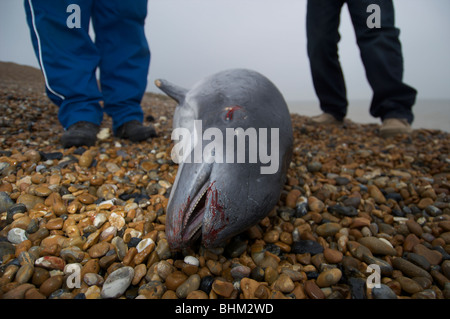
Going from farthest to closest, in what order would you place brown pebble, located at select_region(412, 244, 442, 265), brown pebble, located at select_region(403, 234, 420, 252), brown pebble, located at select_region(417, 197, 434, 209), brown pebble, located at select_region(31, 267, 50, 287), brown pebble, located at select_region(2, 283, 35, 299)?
brown pebble, located at select_region(417, 197, 434, 209), brown pebble, located at select_region(403, 234, 420, 252), brown pebble, located at select_region(412, 244, 442, 265), brown pebble, located at select_region(31, 267, 50, 287), brown pebble, located at select_region(2, 283, 35, 299)

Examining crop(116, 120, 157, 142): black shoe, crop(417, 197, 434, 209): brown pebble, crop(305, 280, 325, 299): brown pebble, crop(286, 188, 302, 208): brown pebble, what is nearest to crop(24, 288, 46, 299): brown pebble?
crop(305, 280, 325, 299): brown pebble

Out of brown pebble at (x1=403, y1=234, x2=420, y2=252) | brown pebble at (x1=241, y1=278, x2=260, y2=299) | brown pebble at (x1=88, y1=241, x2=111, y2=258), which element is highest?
brown pebble at (x1=88, y1=241, x2=111, y2=258)

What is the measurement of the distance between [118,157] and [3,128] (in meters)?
1.85

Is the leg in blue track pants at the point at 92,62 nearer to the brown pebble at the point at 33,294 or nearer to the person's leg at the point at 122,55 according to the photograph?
the person's leg at the point at 122,55

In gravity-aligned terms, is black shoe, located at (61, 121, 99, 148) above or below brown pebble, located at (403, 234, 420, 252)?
above

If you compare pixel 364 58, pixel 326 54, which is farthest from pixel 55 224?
pixel 326 54

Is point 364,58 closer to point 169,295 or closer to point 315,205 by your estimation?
point 315,205

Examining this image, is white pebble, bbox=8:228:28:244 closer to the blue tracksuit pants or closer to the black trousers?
the blue tracksuit pants

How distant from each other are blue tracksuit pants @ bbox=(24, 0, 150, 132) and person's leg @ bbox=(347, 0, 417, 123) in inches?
130

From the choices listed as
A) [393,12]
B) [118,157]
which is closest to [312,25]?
[393,12]

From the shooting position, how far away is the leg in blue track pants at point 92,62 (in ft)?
8.54

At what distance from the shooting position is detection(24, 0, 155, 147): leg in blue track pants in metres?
2.60
